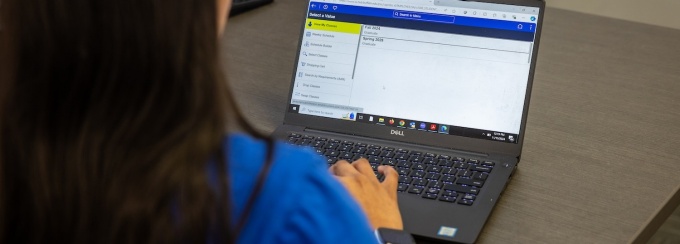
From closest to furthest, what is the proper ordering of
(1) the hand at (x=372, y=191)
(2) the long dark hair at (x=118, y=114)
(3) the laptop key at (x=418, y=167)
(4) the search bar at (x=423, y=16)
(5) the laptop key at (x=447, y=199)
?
(2) the long dark hair at (x=118, y=114)
(1) the hand at (x=372, y=191)
(5) the laptop key at (x=447, y=199)
(3) the laptop key at (x=418, y=167)
(4) the search bar at (x=423, y=16)

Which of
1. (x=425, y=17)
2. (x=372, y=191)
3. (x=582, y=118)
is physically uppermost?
(x=425, y=17)

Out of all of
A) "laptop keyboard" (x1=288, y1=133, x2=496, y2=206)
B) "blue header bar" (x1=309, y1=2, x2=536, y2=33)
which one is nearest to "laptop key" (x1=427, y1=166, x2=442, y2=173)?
"laptop keyboard" (x1=288, y1=133, x2=496, y2=206)

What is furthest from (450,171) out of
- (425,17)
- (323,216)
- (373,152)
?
(323,216)

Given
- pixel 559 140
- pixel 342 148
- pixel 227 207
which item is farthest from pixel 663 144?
pixel 227 207

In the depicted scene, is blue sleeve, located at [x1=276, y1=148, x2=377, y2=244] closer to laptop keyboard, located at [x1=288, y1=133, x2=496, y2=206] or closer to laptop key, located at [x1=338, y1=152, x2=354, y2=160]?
laptop keyboard, located at [x1=288, y1=133, x2=496, y2=206]

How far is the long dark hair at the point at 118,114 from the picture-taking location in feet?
2.23

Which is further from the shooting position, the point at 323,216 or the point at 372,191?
the point at 372,191

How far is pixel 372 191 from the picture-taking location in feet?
3.90

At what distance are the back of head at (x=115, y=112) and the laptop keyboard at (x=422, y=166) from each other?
605 mm

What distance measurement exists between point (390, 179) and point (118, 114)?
0.61m

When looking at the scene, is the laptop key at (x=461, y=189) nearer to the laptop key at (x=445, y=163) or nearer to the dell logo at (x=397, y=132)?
the laptop key at (x=445, y=163)

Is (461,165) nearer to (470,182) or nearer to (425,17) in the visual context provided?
(470,182)

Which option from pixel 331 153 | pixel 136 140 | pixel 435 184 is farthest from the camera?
pixel 331 153

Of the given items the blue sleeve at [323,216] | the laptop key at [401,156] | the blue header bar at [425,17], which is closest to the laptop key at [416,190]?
the laptop key at [401,156]
